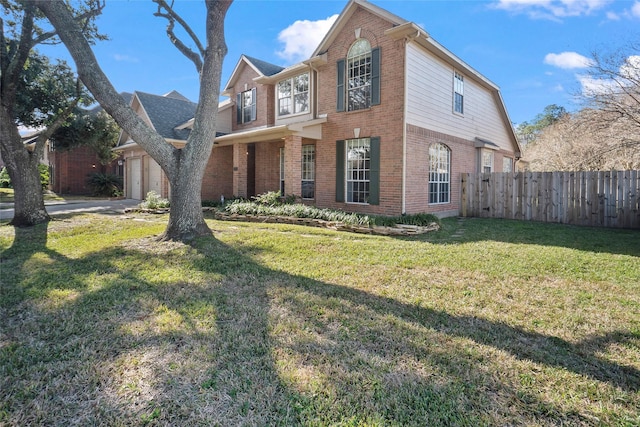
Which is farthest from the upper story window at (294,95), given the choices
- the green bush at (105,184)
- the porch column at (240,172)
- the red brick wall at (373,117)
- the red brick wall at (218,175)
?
the green bush at (105,184)

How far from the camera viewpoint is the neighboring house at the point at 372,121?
417 inches

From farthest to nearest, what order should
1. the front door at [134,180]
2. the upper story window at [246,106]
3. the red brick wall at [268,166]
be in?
the front door at [134,180], the upper story window at [246,106], the red brick wall at [268,166]

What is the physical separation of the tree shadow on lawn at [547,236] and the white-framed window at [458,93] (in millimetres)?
5117

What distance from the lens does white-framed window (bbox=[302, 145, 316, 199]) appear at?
1360 centimetres

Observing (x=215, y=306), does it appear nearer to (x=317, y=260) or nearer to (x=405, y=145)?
(x=317, y=260)

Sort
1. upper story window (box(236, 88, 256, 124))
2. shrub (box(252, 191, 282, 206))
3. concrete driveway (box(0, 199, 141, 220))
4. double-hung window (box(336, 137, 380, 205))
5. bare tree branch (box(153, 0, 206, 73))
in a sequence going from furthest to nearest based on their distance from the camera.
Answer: upper story window (box(236, 88, 256, 124)), concrete driveway (box(0, 199, 141, 220)), shrub (box(252, 191, 282, 206)), double-hung window (box(336, 137, 380, 205)), bare tree branch (box(153, 0, 206, 73))

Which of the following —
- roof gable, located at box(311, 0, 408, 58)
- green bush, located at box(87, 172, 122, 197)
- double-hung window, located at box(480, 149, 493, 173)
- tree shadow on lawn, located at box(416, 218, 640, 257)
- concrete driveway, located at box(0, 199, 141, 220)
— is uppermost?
roof gable, located at box(311, 0, 408, 58)

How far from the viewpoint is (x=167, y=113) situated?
59.9 ft

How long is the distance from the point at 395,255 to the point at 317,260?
1510mm

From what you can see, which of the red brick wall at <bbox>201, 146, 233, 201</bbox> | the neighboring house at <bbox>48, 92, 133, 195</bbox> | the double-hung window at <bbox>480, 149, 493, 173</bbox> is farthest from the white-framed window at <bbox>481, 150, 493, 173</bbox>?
the neighboring house at <bbox>48, 92, 133, 195</bbox>

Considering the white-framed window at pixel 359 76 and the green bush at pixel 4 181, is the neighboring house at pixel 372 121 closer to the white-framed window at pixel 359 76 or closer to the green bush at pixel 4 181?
the white-framed window at pixel 359 76

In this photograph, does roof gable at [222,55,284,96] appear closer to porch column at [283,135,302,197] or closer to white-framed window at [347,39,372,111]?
porch column at [283,135,302,197]

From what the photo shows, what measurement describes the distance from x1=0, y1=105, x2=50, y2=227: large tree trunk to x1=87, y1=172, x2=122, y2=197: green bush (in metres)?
13.1

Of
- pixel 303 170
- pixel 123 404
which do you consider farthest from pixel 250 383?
pixel 303 170
